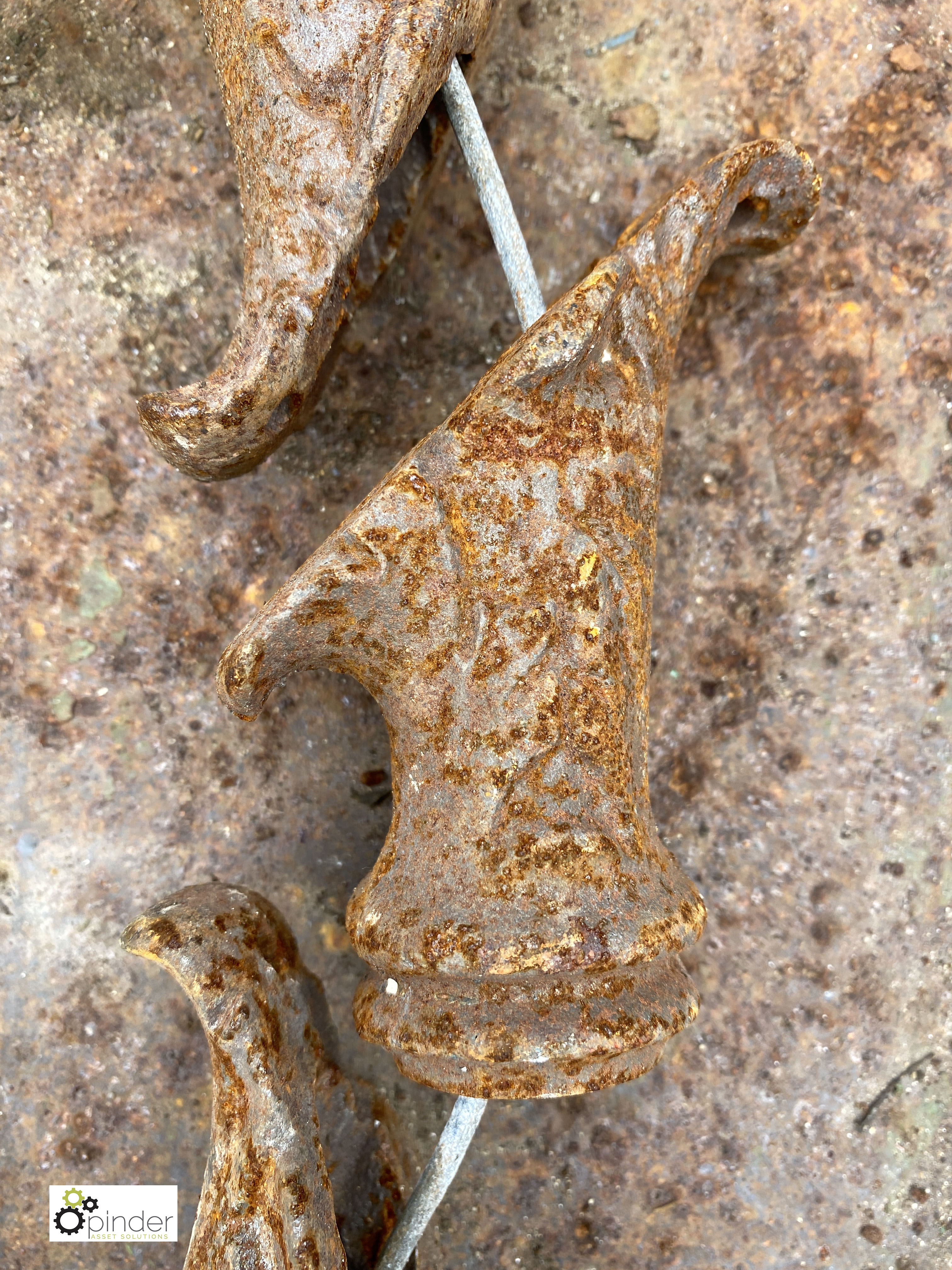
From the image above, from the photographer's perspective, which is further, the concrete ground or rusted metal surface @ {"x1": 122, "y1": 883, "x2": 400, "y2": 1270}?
the concrete ground

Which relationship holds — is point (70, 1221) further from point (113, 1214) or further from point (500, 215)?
point (500, 215)

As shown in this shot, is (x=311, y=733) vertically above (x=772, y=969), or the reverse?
(x=311, y=733)

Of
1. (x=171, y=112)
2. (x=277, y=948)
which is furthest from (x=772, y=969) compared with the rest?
(x=171, y=112)

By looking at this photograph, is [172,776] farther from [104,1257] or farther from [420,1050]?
[104,1257]

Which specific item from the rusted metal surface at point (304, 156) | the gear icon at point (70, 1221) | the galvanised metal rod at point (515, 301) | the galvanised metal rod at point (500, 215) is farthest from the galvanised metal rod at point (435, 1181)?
the galvanised metal rod at point (500, 215)

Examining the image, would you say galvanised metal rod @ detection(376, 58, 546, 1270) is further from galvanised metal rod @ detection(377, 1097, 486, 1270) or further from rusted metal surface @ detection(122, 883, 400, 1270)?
rusted metal surface @ detection(122, 883, 400, 1270)

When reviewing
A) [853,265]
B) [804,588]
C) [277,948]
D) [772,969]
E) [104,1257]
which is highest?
[853,265]

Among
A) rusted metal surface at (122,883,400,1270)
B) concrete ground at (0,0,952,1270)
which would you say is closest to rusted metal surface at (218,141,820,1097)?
rusted metal surface at (122,883,400,1270)
